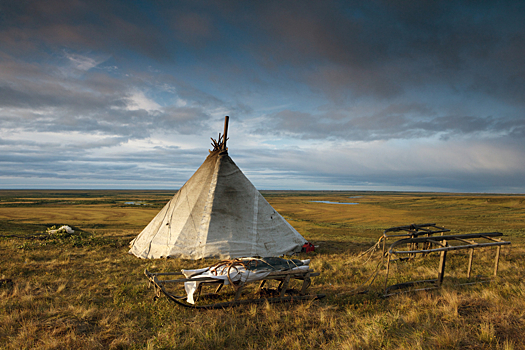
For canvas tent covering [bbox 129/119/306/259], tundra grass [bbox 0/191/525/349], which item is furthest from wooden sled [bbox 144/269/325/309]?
canvas tent covering [bbox 129/119/306/259]

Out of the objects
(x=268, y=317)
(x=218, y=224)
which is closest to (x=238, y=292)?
(x=268, y=317)

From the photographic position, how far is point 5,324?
479 centimetres

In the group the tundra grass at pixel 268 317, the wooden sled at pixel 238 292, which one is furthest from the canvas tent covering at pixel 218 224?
the wooden sled at pixel 238 292

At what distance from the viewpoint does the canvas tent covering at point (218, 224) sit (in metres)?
10.9

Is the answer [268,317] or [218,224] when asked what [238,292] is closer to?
[268,317]

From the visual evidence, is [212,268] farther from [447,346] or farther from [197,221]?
[197,221]

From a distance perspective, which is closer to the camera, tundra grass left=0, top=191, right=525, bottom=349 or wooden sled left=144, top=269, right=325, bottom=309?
tundra grass left=0, top=191, right=525, bottom=349

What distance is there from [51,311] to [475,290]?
32.8 feet

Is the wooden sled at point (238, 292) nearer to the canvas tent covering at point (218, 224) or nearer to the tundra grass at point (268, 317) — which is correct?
the tundra grass at point (268, 317)

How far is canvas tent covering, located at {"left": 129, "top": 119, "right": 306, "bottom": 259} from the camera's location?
35.7 feet

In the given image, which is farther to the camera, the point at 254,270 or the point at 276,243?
the point at 276,243

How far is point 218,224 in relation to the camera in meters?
11.3

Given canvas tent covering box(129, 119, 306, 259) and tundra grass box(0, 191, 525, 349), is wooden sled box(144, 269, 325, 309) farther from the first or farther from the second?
canvas tent covering box(129, 119, 306, 259)

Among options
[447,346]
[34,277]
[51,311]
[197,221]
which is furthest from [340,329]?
[34,277]
